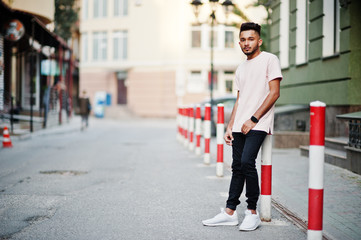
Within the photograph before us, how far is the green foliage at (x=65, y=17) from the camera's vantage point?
30.8 m

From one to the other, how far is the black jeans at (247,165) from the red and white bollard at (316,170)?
34.2 inches

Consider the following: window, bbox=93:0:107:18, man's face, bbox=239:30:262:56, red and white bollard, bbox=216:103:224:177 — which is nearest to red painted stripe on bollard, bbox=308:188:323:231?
man's face, bbox=239:30:262:56

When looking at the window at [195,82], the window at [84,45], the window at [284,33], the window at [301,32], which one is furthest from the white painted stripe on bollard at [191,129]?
the window at [84,45]

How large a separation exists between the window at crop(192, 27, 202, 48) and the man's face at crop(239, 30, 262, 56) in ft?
122

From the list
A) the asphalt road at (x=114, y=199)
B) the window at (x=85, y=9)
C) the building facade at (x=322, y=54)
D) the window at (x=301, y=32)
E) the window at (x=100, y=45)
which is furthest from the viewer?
the window at (x=85, y=9)

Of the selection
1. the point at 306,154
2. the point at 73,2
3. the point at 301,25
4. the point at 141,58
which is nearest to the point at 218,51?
the point at 141,58

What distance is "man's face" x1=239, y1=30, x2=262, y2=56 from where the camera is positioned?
4781mm

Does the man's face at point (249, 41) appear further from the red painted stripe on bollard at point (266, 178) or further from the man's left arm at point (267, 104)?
the red painted stripe on bollard at point (266, 178)

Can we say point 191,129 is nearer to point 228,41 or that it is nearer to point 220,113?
point 220,113

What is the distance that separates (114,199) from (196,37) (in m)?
36.2

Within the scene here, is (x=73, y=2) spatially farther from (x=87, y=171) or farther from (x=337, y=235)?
(x=337, y=235)

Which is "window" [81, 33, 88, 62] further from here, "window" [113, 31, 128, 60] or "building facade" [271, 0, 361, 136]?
"building facade" [271, 0, 361, 136]

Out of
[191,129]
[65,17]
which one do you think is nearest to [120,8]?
[65,17]

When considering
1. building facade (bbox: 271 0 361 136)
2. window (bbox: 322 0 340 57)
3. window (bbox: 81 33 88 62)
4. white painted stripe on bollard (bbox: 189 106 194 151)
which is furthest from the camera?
window (bbox: 81 33 88 62)
